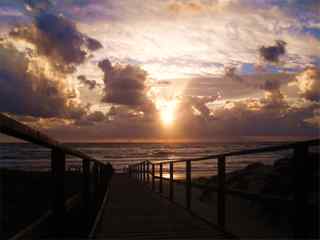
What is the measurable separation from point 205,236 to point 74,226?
1.59 meters

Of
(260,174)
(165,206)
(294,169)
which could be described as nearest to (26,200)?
(165,206)

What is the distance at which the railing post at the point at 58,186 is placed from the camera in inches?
134

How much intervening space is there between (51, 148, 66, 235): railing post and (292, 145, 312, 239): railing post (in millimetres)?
1811

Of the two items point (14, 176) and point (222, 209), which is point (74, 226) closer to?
point (222, 209)

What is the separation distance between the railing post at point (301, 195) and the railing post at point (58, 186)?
181 cm

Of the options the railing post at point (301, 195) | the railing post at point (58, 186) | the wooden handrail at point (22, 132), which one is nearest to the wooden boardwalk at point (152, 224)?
the railing post at point (58, 186)

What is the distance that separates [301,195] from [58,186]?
1.86m

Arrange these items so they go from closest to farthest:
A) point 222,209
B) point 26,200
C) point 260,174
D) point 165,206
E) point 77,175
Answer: point 222,209 < point 165,206 < point 260,174 < point 26,200 < point 77,175

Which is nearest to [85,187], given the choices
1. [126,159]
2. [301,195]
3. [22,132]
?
[301,195]

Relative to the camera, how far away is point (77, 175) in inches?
646

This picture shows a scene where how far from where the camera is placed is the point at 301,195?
11.3 feet

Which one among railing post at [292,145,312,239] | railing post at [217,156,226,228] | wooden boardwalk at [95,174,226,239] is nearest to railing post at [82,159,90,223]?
wooden boardwalk at [95,174,226,239]

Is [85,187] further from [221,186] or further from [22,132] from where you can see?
[22,132]

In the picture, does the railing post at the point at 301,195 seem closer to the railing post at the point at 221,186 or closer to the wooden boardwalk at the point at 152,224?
the wooden boardwalk at the point at 152,224
